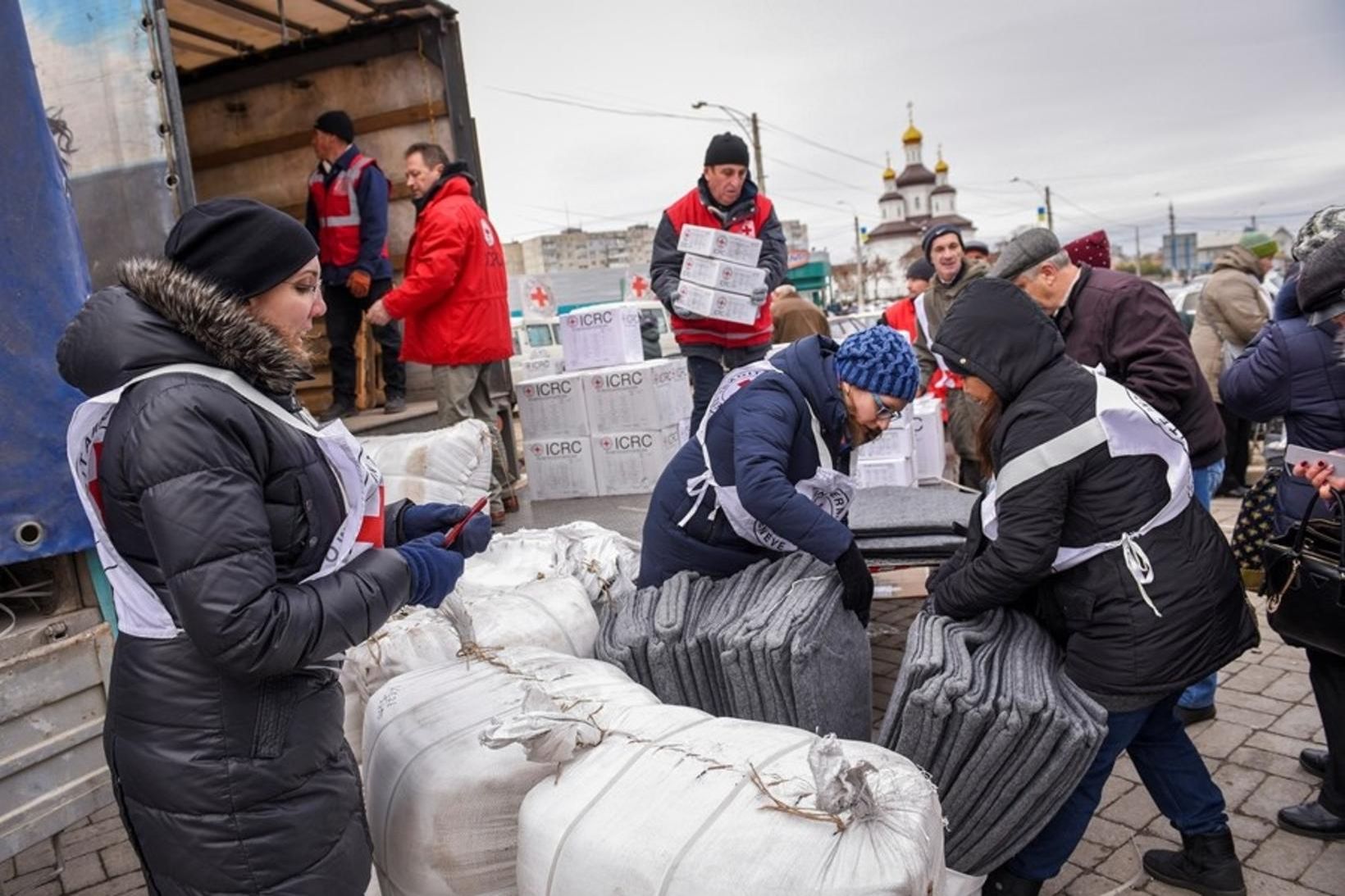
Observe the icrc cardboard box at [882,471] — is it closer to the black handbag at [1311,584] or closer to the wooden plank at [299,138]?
the black handbag at [1311,584]

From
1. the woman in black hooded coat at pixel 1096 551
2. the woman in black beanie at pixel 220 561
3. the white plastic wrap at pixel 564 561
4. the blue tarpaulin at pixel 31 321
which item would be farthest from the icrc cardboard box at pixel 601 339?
the woman in black beanie at pixel 220 561

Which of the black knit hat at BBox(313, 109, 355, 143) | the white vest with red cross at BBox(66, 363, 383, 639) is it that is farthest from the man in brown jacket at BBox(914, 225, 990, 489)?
the white vest with red cross at BBox(66, 363, 383, 639)

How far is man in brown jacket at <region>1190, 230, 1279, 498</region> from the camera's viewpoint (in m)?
6.23

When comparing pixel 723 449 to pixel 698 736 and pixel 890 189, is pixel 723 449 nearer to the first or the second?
pixel 698 736

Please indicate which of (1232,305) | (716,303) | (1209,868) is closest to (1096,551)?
(1209,868)

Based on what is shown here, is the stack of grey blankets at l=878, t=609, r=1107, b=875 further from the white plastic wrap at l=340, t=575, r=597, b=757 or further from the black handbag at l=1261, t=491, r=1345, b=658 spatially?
the white plastic wrap at l=340, t=575, r=597, b=757

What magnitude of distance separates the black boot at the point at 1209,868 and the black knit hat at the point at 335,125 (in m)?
5.46

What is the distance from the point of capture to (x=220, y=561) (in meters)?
1.53

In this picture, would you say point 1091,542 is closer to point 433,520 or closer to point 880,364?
point 880,364

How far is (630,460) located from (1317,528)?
3.52 meters

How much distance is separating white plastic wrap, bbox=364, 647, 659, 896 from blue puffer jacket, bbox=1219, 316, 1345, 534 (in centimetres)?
216

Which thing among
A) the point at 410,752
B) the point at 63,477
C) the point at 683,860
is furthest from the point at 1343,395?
the point at 63,477

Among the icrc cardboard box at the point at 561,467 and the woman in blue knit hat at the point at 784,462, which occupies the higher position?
the woman in blue knit hat at the point at 784,462

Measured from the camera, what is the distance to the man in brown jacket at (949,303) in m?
5.80
